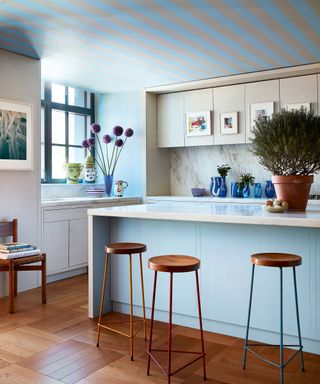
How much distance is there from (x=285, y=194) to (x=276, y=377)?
47.1 inches

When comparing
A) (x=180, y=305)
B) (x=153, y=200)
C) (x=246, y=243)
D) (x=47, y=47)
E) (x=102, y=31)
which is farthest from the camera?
(x=153, y=200)

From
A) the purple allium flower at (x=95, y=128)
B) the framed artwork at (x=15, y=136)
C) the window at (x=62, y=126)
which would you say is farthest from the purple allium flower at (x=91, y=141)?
the framed artwork at (x=15, y=136)

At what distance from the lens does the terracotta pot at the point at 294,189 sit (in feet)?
9.47

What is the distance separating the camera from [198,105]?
5.56 meters

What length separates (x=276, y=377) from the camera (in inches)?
92.2

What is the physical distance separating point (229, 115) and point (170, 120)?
2.95ft

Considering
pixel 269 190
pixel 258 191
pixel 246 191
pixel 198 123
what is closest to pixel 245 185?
pixel 246 191

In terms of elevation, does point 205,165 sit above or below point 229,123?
below

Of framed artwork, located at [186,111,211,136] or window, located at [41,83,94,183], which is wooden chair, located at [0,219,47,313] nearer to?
window, located at [41,83,94,183]

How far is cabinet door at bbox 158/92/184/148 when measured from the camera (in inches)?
225

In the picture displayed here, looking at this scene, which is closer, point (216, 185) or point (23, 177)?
point (23, 177)

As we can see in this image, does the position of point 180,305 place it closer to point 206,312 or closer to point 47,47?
point 206,312

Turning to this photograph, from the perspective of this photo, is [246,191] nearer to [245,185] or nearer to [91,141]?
[245,185]

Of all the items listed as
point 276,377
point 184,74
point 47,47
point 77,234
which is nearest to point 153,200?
point 77,234
